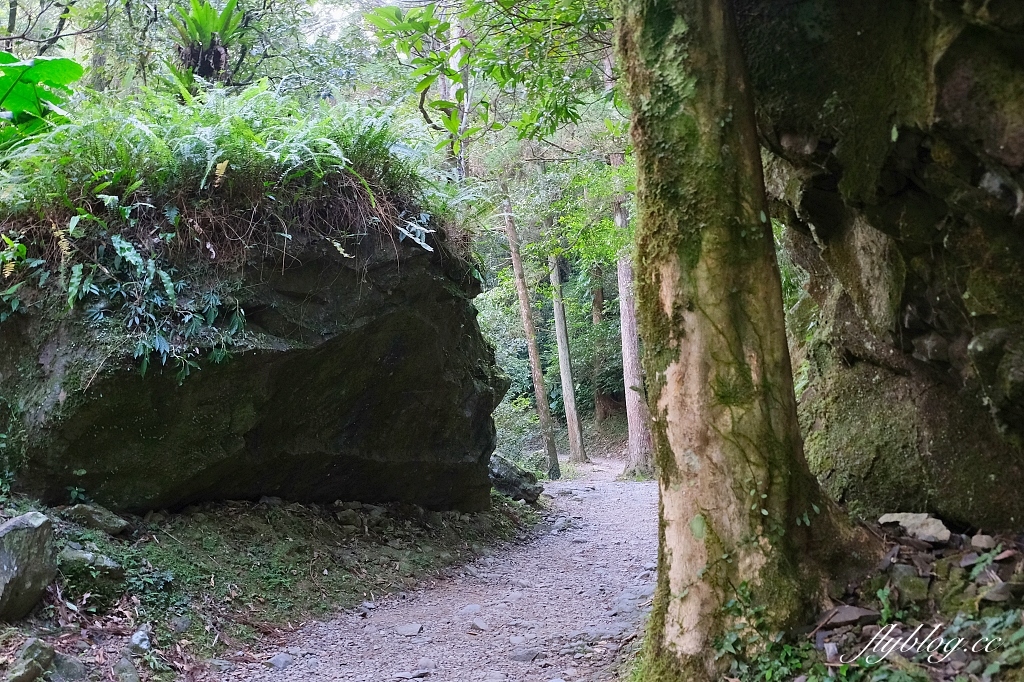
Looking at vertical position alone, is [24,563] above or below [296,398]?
below

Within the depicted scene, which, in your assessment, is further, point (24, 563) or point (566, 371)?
point (566, 371)

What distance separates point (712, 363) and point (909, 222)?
113 centimetres

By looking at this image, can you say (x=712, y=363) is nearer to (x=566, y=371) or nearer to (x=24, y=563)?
(x=24, y=563)

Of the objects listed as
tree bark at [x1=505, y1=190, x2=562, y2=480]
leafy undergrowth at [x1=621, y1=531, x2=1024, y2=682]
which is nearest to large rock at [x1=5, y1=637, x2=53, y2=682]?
leafy undergrowth at [x1=621, y1=531, x2=1024, y2=682]

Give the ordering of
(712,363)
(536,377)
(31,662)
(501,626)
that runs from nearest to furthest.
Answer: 1. (712,363)
2. (31,662)
3. (501,626)
4. (536,377)

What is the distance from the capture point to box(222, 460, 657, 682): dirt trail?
399 centimetres

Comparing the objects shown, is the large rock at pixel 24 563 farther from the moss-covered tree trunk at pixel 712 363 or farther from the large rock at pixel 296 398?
the moss-covered tree trunk at pixel 712 363

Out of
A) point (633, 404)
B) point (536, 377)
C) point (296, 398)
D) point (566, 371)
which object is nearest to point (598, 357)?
point (566, 371)

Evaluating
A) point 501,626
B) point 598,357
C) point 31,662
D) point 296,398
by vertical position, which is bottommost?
point 501,626

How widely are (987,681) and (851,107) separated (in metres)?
2.39

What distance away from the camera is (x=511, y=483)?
890cm

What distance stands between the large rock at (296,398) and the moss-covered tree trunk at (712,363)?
3.24 m

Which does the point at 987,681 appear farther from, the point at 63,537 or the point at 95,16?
the point at 95,16

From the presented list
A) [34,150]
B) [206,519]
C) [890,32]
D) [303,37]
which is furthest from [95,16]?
[890,32]
